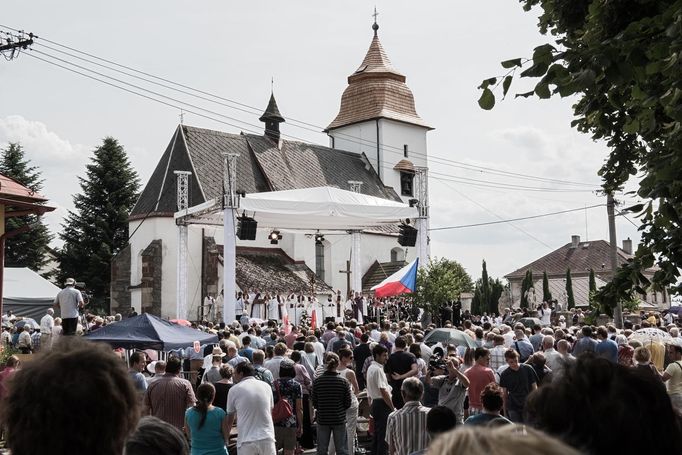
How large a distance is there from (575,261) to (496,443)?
77.7 m

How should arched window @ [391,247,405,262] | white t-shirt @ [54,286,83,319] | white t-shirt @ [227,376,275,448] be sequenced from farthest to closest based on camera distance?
1. arched window @ [391,247,405,262]
2. white t-shirt @ [54,286,83,319]
3. white t-shirt @ [227,376,275,448]

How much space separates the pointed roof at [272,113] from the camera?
5459 centimetres

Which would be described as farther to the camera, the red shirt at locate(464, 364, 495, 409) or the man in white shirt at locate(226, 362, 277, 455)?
the red shirt at locate(464, 364, 495, 409)

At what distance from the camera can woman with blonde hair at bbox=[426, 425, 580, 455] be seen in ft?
4.34

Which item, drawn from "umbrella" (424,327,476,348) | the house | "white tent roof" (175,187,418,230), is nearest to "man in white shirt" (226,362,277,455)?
"umbrella" (424,327,476,348)

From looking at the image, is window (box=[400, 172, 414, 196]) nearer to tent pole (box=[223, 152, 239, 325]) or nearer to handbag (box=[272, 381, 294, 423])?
tent pole (box=[223, 152, 239, 325])

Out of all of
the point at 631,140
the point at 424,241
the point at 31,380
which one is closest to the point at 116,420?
the point at 31,380

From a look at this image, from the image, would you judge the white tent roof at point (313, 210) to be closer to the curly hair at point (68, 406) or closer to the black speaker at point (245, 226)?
the black speaker at point (245, 226)

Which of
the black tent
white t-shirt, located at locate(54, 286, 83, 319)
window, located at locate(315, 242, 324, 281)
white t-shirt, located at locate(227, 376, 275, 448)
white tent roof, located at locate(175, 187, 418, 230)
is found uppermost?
white tent roof, located at locate(175, 187, 418, 230)

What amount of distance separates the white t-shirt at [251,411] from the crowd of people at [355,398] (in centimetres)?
1

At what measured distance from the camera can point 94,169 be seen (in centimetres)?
5303

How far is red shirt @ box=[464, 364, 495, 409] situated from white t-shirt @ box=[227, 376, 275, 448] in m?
2.84

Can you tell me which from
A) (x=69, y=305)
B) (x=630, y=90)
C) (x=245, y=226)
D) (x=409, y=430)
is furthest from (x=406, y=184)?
(x=630, y=90)

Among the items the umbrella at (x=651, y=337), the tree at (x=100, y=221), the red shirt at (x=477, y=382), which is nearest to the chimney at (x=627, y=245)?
the tree at (x=100, y=221)
